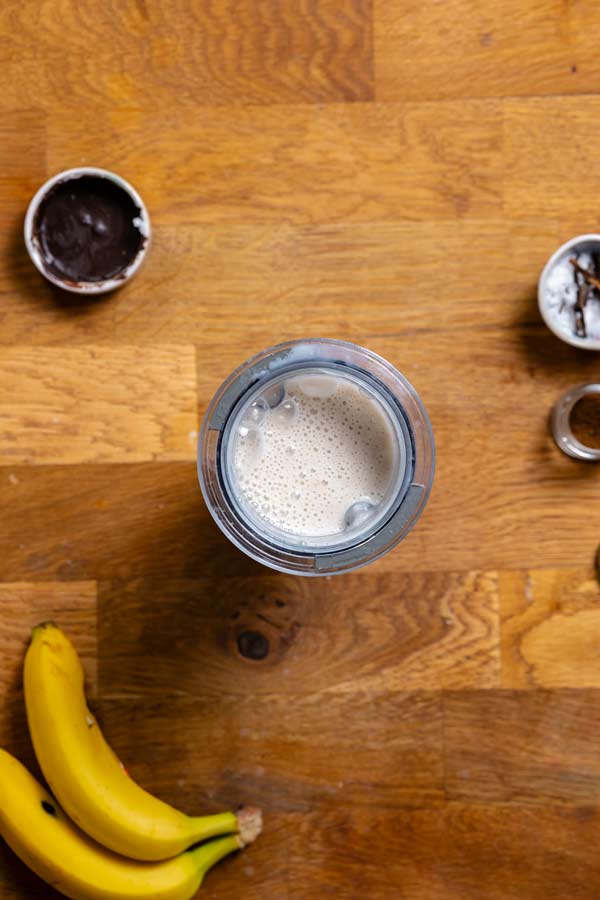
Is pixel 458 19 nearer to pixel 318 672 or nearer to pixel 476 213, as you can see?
pixel 476 213

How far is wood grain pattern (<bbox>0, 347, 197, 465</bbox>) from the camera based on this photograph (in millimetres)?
947

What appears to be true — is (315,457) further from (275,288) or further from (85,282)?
(85,282)

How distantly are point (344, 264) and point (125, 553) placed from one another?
413 millimetres

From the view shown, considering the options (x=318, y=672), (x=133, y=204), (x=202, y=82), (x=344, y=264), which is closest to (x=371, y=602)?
(x=318, y=672)

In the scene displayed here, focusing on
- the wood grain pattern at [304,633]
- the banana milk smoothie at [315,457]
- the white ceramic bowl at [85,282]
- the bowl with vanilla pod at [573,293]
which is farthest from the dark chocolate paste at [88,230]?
the bowl with vanilla pod at [573,293]

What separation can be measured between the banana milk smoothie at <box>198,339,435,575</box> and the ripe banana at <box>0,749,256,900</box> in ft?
1.19

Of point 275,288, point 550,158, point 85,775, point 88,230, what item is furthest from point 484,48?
point 85,775

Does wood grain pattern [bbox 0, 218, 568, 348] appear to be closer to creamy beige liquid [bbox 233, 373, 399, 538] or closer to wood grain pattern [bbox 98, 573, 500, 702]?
creamy beige liquid [bbox 233, 373, 399, 538]

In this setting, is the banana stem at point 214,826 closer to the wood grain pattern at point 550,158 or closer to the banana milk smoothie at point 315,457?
the banana milk smoothie at point 315,457

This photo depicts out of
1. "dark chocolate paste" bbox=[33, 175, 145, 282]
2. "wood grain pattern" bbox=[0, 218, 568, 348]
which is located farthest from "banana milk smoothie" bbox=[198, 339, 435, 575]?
"dark chocolate paste" bbox=[33, 175, 145, 282]

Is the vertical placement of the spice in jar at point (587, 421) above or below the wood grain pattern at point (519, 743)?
above

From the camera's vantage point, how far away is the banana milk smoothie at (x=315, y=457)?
81cm

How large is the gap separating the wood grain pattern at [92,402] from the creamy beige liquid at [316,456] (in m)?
0.16

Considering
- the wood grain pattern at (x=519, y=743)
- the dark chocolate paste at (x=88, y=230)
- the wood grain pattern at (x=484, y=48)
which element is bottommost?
the wood grain pattern at (x=519, y=743)
